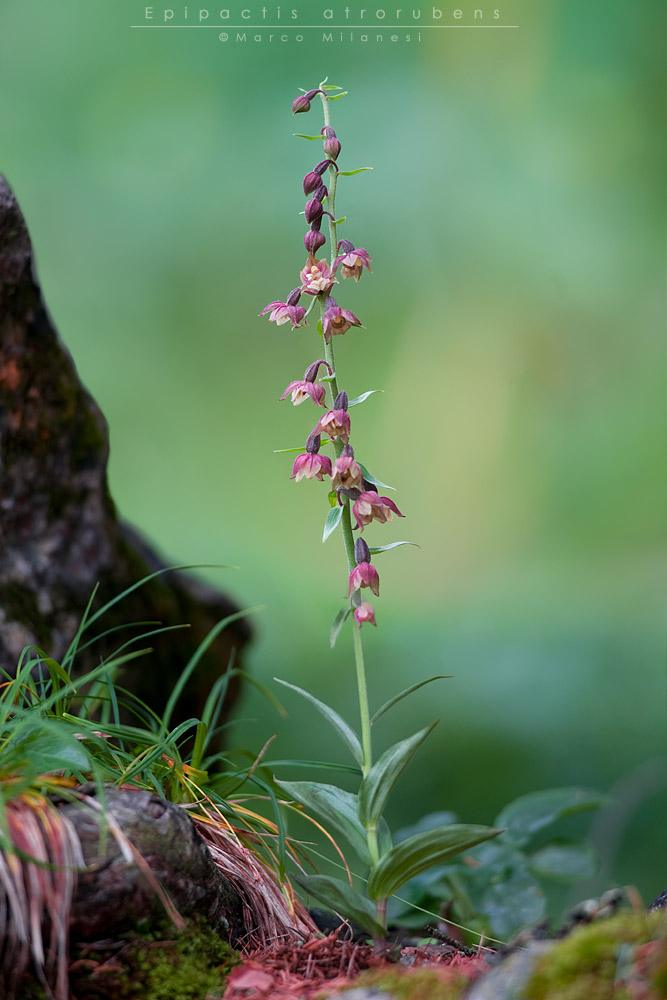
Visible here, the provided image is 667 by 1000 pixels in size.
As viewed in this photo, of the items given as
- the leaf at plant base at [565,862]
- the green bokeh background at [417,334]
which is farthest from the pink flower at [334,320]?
the green bokeh background at [417,334]

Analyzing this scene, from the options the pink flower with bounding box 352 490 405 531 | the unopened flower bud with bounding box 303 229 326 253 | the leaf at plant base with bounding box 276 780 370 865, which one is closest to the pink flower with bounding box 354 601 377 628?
the pink flower with bounding box 352 490 405 531

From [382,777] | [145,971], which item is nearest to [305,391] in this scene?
[382,777]

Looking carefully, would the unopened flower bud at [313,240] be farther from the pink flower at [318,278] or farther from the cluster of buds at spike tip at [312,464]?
the cluster of buds at spike tip at [312,464]

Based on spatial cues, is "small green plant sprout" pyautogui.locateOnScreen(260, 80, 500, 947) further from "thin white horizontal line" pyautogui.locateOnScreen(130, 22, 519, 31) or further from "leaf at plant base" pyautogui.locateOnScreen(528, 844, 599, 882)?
"thin white horizontal line" pyautogui.locateOnScreen(130, 22, 519, 31)

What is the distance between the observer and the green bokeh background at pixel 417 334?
3104 millimetres

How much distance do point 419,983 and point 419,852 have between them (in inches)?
10.2

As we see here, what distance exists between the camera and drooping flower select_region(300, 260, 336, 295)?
3.76 ft

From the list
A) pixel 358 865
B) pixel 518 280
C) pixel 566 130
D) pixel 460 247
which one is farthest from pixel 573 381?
pixel 358 865

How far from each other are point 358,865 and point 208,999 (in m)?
2.13

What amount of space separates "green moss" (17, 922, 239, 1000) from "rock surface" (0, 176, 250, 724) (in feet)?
2.38

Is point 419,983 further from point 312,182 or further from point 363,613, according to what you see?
point 312,182

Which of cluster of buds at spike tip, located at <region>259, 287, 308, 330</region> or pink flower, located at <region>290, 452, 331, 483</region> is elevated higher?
cluster of buds at spike tip, located at <region>259, 287, 308, 330</region>

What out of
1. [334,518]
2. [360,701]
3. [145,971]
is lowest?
[145,971]

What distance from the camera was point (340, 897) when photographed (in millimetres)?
1057
